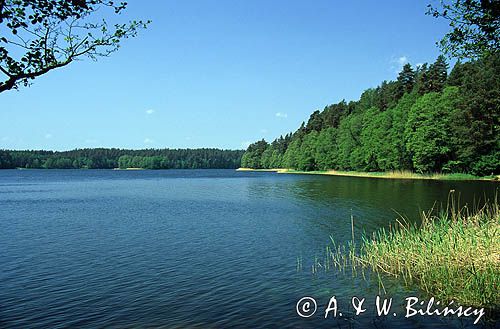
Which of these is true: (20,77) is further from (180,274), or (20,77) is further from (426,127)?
(426,127)

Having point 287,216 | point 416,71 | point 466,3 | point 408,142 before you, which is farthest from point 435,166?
point 466,3

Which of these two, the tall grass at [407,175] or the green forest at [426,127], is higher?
the green forest at [426,127]

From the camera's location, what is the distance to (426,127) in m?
81.7

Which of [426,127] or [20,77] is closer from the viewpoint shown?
[20,77]

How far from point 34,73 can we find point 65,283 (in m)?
9.94

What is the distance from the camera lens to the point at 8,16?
27.3 ft

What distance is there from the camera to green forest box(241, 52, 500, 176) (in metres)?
70.9

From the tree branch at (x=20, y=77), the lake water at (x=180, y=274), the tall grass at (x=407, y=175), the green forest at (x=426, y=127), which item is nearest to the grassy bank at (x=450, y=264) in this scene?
the lake water at (x=180, y=274)

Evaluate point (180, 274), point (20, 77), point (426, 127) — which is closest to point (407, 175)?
point (426, 127)

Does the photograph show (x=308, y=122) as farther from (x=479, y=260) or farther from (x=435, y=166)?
(x=479, y=260)

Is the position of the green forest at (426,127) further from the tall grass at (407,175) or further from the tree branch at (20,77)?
the tree branch at (20,77)

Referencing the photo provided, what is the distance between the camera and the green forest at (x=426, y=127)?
7094 cm

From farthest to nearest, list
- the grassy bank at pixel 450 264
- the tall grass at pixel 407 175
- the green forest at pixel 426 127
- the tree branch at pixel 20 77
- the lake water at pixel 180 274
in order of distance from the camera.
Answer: the tall grass at pixel 407 175 < the green forest at pixel 426 127 < the grassy bank at pixel 450 264 < the lake water at pixel 180 274 < the tree branch at pixel 20 77

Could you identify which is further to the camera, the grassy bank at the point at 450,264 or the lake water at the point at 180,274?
the grassy bank at the point at 450,264
